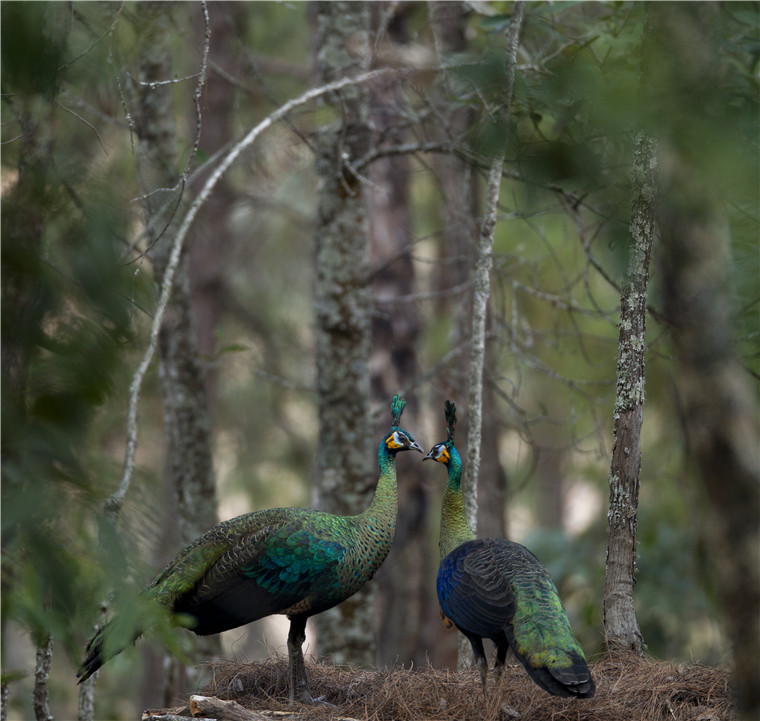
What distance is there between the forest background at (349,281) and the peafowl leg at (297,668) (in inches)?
21.7

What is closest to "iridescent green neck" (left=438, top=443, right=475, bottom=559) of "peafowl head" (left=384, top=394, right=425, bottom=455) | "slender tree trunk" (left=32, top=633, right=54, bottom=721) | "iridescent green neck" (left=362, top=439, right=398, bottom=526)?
"peafowl head" (left=384, top=394, right=425, bottom=455)

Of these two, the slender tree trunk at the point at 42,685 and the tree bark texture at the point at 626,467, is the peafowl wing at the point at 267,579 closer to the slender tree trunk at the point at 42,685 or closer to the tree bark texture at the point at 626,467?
the slender tree trunk at the point at 42,685

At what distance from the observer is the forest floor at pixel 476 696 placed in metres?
4.16

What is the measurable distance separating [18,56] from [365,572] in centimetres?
335

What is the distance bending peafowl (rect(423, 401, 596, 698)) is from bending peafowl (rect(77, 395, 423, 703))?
54 centimetres

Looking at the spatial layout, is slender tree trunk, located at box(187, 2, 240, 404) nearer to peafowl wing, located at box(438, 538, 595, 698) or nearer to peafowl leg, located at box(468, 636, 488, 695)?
peafowl wing, located at box(438, 538, 595, 698)

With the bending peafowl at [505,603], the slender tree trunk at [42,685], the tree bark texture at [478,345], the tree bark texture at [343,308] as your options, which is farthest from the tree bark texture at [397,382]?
the slender tree trunk at [42,685]

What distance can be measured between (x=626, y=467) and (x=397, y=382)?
5770 millimetres

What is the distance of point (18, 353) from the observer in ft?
7.94

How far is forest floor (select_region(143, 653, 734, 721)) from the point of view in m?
4.16

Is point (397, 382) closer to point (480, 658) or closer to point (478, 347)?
point (478, 347)

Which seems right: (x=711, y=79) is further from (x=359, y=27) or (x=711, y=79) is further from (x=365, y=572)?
(x=359, y=27)

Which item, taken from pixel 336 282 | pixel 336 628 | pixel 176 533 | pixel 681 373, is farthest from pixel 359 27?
pixel 681 373

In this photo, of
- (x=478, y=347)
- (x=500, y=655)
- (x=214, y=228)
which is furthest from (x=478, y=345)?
(x=214, y=228)
